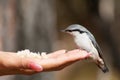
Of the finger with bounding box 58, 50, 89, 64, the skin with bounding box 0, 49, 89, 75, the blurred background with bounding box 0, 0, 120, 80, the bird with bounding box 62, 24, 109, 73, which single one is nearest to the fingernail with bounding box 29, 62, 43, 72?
the skin with bounding box 0, 49, 89, 75

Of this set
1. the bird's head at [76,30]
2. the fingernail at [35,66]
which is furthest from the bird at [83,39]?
the fingernail at [35,66]

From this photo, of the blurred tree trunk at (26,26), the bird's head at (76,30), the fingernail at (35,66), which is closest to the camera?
the fingernail at (35,66)

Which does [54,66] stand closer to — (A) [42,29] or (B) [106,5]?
(A) [42,29]

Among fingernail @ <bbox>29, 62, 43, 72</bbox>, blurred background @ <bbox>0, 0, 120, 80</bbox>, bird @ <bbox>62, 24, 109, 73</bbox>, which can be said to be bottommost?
blurred background @ <bbox>0, 0, 120, 80</bbox>

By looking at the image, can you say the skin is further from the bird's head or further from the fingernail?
the bird's head

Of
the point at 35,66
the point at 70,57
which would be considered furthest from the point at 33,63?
the point at 70,57

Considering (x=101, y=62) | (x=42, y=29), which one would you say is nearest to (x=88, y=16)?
(x=42, y=29)

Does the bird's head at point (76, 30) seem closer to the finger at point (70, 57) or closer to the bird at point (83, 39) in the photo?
the bird at point (83, 39)

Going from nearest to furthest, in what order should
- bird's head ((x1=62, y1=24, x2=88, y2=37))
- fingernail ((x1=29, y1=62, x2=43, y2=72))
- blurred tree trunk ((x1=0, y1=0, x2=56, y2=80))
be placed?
fingernail ((x1=29, y1=62, x2=43, y2=72)) → bird's head ((x1=62, y1=24, x2=88, y2=37)) → blurred tree trunk ((x1=0, y1=0, x2=56, y2=80))
